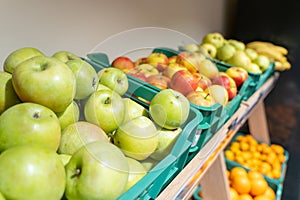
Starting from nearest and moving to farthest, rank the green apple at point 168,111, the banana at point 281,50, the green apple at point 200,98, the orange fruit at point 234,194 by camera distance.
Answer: the green apple at point 168,111
the green apple at point 200,98
the orange fruit at point 234,194
the banana at point 281,50

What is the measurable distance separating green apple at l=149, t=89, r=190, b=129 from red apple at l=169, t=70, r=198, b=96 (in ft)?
0.41

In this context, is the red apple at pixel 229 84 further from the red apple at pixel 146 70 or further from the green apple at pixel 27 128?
the green apple at pixel 27 128

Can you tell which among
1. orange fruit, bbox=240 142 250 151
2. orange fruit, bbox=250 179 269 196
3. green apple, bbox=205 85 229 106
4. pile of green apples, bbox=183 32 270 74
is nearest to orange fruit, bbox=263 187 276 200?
orange fruit, bbox=250 179 269 196

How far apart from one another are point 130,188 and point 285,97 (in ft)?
5.35

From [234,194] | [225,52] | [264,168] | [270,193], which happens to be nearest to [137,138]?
Answer: [234,194]

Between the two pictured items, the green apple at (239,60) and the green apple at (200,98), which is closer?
the green apple at (200,98)

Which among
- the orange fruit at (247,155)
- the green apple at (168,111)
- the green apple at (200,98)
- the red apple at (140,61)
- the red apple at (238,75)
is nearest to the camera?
the green apple at (168,111)

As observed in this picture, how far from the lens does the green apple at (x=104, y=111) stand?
500 mm

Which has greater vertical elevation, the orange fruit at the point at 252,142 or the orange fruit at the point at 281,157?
the orange fruit at the point at 252,142

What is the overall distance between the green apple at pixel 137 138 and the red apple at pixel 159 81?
21cm

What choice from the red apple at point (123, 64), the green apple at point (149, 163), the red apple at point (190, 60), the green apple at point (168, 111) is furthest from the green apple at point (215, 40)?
the green apple at point (149, 163)

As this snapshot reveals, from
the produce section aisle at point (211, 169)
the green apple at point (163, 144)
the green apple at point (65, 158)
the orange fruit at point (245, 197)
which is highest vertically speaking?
the green apple at point (65, 158)

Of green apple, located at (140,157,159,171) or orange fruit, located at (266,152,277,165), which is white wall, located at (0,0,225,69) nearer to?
green apple, located at (140,157,159,171)

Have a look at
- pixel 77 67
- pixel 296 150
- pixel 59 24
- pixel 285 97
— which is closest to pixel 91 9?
pixel 59 24
